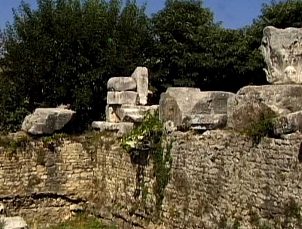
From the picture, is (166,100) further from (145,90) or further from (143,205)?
(145,90)

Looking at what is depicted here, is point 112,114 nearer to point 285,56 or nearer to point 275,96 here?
point 285,56

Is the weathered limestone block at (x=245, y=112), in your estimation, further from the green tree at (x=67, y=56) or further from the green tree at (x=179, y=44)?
the green tree at (x=179, y=44)

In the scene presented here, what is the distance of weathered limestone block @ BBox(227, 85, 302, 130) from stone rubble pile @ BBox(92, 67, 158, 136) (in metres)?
4.09

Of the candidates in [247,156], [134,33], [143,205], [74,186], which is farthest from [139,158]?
[134,33]

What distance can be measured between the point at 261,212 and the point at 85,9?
39.7 feet

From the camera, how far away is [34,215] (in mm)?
13570

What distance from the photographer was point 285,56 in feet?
29.8

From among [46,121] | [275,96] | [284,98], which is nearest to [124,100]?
[46,121]

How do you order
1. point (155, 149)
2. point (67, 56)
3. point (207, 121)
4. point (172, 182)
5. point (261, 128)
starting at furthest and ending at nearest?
point (67, 56), point (155, 149), point (172, 182), point (207, 121), point (261, 128)

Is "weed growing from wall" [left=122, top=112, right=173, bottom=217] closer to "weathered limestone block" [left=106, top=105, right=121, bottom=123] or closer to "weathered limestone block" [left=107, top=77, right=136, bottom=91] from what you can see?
"weathered limestone block" [left=106, top=105, right=121, bottom=123]

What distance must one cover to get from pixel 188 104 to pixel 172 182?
52.1 inches

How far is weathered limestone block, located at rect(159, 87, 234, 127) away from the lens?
10938 millimetres

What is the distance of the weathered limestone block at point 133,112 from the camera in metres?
12.7

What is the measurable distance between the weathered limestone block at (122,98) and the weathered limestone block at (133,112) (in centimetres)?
15
